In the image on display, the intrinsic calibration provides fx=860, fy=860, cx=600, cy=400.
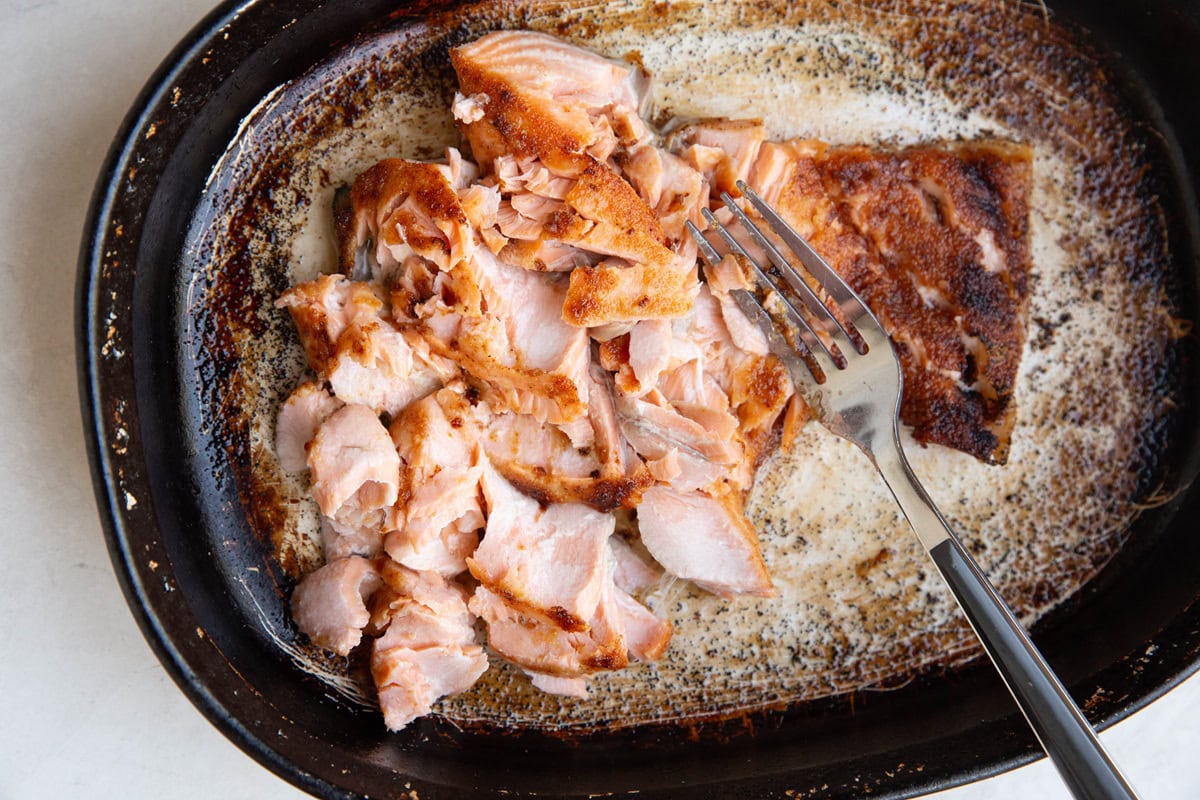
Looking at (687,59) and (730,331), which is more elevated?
(687,59)

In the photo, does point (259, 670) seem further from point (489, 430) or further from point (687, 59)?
point (687, 59)

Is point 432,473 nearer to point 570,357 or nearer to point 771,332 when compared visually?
point 570,357

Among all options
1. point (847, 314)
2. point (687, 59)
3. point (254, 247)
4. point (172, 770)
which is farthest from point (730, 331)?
point (172, 770)

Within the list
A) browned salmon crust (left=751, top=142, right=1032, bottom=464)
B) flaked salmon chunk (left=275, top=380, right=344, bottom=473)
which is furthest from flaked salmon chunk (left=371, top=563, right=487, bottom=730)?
browned salmon crust (left=751, top=142, right=1032, bottom=464)

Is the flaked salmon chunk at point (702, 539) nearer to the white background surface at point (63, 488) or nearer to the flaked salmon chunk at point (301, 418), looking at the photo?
the flaked salmon chunk at point (301, 418)

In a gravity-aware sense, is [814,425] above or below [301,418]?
below

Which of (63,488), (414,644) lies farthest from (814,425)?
(63,488)

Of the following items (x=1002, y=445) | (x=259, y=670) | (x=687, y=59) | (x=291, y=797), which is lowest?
(x=291, y=797)
